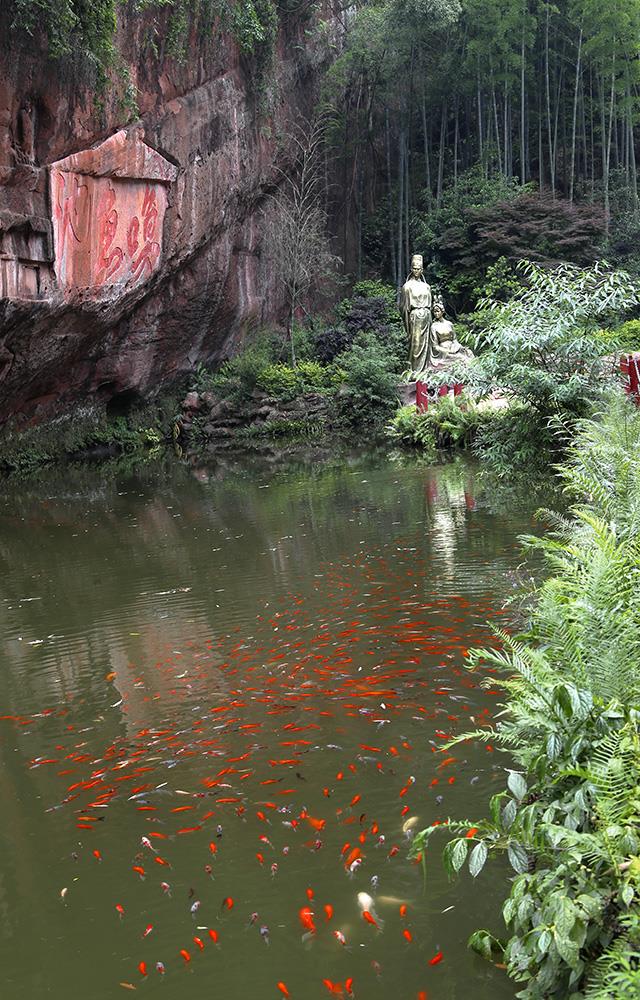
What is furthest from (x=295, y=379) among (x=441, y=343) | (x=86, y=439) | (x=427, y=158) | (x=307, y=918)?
(x=307, y=918)

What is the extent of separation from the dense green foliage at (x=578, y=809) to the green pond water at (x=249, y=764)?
0.33 m

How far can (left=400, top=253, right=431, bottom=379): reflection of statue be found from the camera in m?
18.9

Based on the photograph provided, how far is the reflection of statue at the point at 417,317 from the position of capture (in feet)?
62.0

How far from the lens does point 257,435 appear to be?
64.0 feet

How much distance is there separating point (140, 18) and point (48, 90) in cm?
298

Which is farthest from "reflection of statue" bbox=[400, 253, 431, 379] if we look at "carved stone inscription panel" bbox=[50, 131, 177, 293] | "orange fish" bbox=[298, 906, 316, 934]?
"orange fish" bbox=[298, 906, 316, 934]

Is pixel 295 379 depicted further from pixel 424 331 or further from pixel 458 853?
pixel 458 853

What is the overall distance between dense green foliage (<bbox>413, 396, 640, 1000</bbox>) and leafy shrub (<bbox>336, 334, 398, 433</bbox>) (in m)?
16.1

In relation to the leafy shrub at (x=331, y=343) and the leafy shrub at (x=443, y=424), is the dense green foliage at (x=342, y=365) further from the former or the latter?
→ the leafy shrub at (x=443, y=424)

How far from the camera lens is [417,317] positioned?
18.9 meters

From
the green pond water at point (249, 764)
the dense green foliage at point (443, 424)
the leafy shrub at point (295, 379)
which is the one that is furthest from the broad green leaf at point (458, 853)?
the leafy shrub at point (295, 379)

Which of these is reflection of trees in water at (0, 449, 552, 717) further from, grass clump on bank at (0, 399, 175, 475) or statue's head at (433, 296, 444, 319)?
statue's head at (433, 296, 444, 319)

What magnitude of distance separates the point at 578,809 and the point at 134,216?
1584 cm

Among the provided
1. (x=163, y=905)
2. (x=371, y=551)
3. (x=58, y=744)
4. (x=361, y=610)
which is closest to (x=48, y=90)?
(x=371, y=551)
